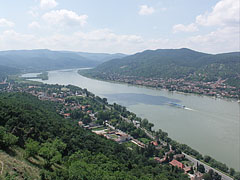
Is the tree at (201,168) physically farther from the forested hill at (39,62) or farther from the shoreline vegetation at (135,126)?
the forested hill at (39,62)

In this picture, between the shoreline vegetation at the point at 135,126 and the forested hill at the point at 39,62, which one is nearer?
Answer: the shoreline vegetation at the point at 135,126

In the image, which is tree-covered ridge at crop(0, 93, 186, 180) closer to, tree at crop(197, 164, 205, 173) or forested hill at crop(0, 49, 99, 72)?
tree at crop(197, 164, 205, 173)

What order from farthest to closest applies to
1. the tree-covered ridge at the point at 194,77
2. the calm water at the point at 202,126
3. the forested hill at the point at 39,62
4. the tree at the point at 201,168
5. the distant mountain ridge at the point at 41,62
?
the distant mountain ridge at the point at 41,62, the forested hill at the point at 39,62, the tree-covered ridge at the point at 194,77, the calm water at the point at 202,126, the tree at the point at 201,168

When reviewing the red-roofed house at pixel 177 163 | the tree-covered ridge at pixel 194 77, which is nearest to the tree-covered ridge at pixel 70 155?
the red-roofed house at pixel 177 163

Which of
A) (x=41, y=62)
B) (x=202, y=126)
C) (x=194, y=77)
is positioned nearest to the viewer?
(x=202, y=126)

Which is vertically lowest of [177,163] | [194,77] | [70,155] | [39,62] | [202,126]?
[177,163]

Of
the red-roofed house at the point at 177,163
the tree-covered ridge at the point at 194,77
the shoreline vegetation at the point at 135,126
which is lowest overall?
the red-roofed house at the point at 177,163

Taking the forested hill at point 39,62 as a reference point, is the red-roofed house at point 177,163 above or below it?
below

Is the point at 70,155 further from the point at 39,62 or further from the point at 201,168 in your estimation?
the point at 39,62

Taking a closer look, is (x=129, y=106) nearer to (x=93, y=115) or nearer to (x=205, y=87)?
(x=93, y=115)

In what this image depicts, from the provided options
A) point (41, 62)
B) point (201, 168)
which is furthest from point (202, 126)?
point (41, 62)

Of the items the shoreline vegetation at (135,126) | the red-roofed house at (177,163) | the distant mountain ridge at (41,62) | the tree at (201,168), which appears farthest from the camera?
the distant mountain ridge at (41,62)
